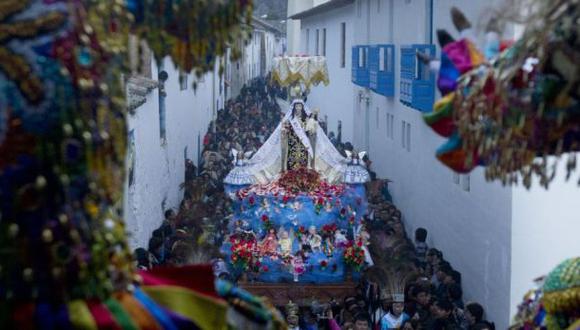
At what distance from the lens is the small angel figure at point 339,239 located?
12608 mm

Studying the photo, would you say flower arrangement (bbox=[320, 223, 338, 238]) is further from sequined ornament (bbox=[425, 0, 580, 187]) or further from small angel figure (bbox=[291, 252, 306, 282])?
sequined ornament (bbox=[425, 0, 580, 187])

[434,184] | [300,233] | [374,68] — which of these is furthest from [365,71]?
[300,233]

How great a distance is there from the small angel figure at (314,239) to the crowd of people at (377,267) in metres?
0.71

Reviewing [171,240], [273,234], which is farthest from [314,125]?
[171,240]

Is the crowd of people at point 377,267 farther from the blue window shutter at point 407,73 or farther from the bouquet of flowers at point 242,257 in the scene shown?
the blue window shutter at point 407,73

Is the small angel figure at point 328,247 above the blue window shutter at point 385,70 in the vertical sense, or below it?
below

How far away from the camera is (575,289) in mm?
3047

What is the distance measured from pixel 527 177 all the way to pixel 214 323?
96 centimetres

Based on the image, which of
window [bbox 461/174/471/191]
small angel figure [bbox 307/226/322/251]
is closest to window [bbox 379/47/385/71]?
small angel figure [bbox 307/226/322/251]

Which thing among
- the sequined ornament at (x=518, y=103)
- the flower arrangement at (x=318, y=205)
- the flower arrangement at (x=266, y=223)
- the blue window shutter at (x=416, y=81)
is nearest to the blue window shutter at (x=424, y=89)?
the blue window shutter at (x=416, y=81)

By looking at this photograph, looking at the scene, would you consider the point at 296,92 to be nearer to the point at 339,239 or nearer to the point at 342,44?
the point at 339,239

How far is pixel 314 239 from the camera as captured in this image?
13.0 meters

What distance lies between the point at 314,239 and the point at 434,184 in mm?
2480

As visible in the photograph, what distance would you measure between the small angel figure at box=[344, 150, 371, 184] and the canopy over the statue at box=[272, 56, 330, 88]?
2.70 m
